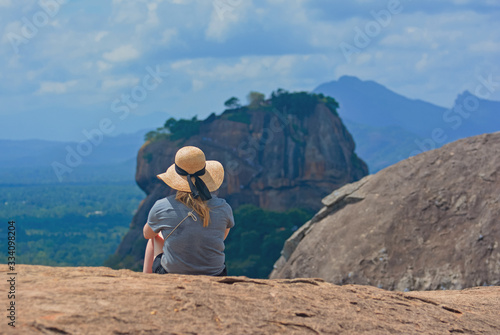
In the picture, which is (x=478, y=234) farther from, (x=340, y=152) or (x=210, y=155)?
(x=340, y=152)

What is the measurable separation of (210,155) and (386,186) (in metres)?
40.7

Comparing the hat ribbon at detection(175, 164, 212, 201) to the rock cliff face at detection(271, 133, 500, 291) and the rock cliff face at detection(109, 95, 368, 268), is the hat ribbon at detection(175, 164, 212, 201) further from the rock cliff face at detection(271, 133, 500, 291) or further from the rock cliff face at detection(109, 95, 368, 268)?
the rock cliff face at detection(109, 95, 368, 268)

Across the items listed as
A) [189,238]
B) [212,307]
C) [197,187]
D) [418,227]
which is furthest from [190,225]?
[418,227]

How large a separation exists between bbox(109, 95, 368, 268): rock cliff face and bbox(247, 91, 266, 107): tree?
2.53 m

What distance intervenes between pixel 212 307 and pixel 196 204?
4.10 feet

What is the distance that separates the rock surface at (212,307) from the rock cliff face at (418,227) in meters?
3.37

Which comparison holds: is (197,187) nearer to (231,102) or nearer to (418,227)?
(418,227)

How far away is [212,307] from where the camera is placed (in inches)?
146

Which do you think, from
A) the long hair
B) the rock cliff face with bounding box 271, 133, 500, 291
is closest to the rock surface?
the long hair

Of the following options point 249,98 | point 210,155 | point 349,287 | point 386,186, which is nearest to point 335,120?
point 249,98

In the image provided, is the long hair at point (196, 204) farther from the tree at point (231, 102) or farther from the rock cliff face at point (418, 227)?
the tree at point (231, 102)

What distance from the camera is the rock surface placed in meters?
3.31

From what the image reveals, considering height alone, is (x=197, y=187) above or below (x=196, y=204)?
above

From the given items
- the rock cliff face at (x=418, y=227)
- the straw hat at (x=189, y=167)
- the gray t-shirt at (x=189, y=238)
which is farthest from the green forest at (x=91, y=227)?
the gray t-shirt at (x=189, y=238)
